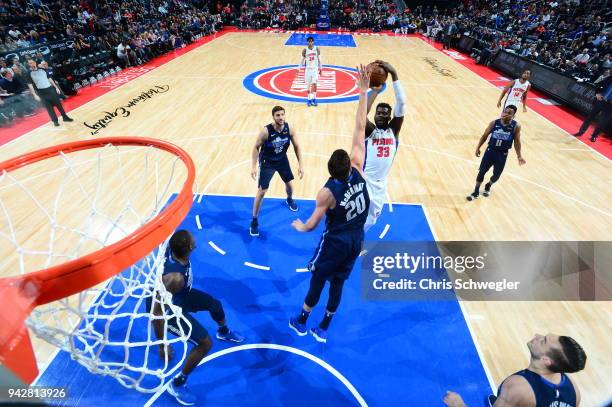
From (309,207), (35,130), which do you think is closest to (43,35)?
(35,130)

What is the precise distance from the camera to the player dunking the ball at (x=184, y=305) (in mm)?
2922

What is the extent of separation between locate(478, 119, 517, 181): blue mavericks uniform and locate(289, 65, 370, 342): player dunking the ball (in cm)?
335

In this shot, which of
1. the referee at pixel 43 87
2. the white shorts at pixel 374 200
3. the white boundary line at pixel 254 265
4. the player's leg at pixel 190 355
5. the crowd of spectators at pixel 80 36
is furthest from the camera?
the crowd of spectators at pixel 80 36

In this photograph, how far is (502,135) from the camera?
562 cm

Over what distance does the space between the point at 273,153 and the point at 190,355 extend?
3043 millimetres

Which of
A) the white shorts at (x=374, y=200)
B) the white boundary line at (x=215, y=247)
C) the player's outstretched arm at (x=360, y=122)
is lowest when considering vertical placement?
the white boundary line at (x=215, y=247)

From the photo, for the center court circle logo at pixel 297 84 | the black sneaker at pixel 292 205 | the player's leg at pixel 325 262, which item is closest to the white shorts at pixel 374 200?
the player's leg at pixel 325 262

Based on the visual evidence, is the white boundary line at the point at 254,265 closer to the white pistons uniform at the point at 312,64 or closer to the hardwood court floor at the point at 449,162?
the hardwood court floor at the point at 449,162

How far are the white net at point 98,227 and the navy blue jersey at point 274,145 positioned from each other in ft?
4.62

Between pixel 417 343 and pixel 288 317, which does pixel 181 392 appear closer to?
pixel 288 317

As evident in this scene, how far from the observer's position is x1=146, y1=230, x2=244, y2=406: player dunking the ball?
2.92 meters

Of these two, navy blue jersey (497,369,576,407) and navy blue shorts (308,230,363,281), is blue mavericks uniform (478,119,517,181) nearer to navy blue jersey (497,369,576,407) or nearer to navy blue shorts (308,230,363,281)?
navy blue shorts (308,230,363,281)

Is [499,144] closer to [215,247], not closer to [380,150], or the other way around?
[380,150]

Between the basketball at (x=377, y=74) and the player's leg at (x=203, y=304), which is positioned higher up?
the basketball at (x=377, y=74)
